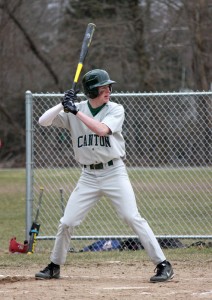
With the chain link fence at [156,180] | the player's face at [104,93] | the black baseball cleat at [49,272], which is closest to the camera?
the player's face at [104,93]

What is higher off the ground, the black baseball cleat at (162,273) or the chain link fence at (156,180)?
the black baseball cleat at (162,273)

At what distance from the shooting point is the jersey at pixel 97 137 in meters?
7.40

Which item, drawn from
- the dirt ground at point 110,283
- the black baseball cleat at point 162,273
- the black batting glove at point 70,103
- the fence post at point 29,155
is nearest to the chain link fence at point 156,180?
the fence post at point 29,155

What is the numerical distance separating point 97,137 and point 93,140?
0.17ft

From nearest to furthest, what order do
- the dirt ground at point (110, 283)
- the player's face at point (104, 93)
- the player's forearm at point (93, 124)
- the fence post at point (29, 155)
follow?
the dirt ground at point (110, 283), the player's forearm at point (93, 124), the player's face at point (104, 93), the fence post at point (29, 155)

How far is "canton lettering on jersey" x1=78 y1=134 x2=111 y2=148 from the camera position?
292 inches

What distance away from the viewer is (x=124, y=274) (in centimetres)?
815

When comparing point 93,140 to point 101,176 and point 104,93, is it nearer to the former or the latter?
point 101,176

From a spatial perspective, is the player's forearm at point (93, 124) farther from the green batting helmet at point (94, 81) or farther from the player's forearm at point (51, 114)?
the green batting helmet at point (94, 81)

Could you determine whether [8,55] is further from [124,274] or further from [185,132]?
[124,274]

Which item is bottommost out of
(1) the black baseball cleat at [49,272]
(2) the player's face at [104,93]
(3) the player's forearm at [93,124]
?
(1) the black baseball cleat at [49,272]

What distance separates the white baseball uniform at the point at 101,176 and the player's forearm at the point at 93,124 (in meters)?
0.14

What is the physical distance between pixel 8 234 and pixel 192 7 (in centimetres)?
1290

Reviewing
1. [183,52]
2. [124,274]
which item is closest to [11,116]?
[183,52]
